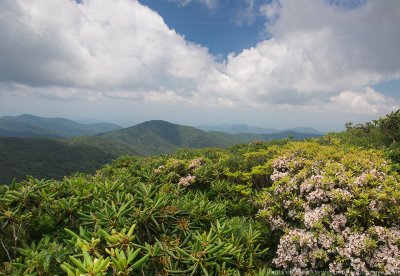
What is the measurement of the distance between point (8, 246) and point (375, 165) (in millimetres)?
9056

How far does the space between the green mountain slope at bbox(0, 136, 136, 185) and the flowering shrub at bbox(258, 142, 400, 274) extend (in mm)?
165258

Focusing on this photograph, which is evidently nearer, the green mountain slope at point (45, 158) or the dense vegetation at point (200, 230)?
the dense vegetation at point (200, 230)

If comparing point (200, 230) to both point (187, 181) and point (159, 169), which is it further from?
point (159, 169)

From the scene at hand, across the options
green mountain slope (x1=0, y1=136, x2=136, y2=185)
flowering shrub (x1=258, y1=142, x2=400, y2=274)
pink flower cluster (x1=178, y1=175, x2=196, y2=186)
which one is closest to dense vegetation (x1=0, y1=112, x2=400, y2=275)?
flowering shrub (x1=258, y1=142, x2=400, y2=274)

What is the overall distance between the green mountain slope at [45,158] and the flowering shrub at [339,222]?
165 m

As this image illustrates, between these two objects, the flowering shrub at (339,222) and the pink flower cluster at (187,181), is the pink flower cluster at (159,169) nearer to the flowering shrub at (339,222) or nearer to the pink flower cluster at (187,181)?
the pink flower cluster at (187,181)

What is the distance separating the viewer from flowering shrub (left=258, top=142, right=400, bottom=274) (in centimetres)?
374

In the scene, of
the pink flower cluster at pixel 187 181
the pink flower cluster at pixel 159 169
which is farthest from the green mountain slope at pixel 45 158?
the pink flower cluster at pixel 187 181

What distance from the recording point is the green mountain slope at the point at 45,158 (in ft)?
475

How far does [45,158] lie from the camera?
169m

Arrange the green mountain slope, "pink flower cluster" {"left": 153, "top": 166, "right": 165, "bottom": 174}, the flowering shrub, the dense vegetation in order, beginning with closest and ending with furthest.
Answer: the dense vegetation
the flowering shrub
"pink flower cluster" {"left": 153, "top": 166, "right": 165, "bottom": 174}
the green mountain slope

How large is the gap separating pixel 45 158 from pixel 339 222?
219494 millimetres

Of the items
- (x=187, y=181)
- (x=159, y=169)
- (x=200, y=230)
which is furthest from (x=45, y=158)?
(x=200, y=230)

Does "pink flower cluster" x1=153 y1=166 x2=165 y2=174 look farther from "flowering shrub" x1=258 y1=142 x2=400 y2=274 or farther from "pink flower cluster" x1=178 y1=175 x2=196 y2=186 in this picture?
"flowering shrub" x1=258 y1=142 x2=400 y2=274
